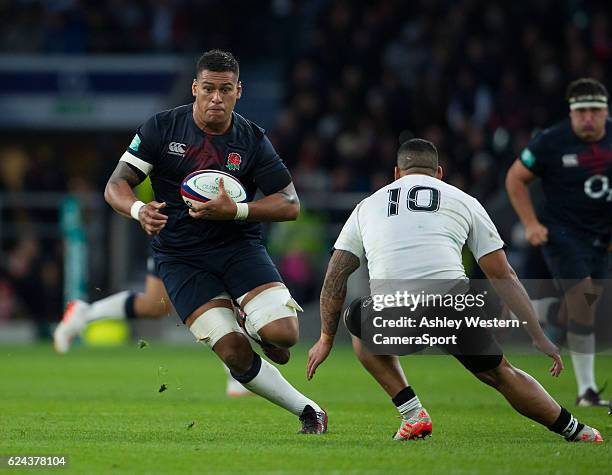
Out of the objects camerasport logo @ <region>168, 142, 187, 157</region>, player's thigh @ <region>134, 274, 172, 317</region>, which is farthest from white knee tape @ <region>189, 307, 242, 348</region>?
player's thigh @ <region>134, 274, 172, 317</region>

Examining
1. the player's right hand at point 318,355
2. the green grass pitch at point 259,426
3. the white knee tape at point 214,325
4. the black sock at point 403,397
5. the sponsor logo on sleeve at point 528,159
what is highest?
the sponsor logo on sleeve at point 528,159

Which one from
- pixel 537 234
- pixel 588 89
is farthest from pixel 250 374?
pixel 588 89

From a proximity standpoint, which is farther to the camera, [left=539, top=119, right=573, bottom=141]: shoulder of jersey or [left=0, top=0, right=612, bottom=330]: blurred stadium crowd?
[left=0, top=0, right=612, bottom=330]: blurred stadium crowd

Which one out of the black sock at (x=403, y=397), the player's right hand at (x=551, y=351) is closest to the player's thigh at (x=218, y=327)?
→ the black sock at (x=403, y=397)

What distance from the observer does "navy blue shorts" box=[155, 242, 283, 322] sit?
26.7 feet

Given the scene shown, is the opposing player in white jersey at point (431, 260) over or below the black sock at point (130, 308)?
over

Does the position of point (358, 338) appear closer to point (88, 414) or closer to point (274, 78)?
point (88, 414)

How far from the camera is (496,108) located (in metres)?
20.2

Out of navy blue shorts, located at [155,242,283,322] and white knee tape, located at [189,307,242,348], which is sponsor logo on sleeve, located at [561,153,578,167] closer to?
navy blue shorts, located at [155,242,283,322]

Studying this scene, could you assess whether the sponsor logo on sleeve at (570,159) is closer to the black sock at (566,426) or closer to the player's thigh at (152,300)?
the black sock at (566,426)

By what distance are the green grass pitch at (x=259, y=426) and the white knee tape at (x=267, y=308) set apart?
2.30 feet

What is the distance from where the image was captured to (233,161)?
27.1 ft

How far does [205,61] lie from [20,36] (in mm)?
18658

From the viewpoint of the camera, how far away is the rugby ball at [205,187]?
7.88m
